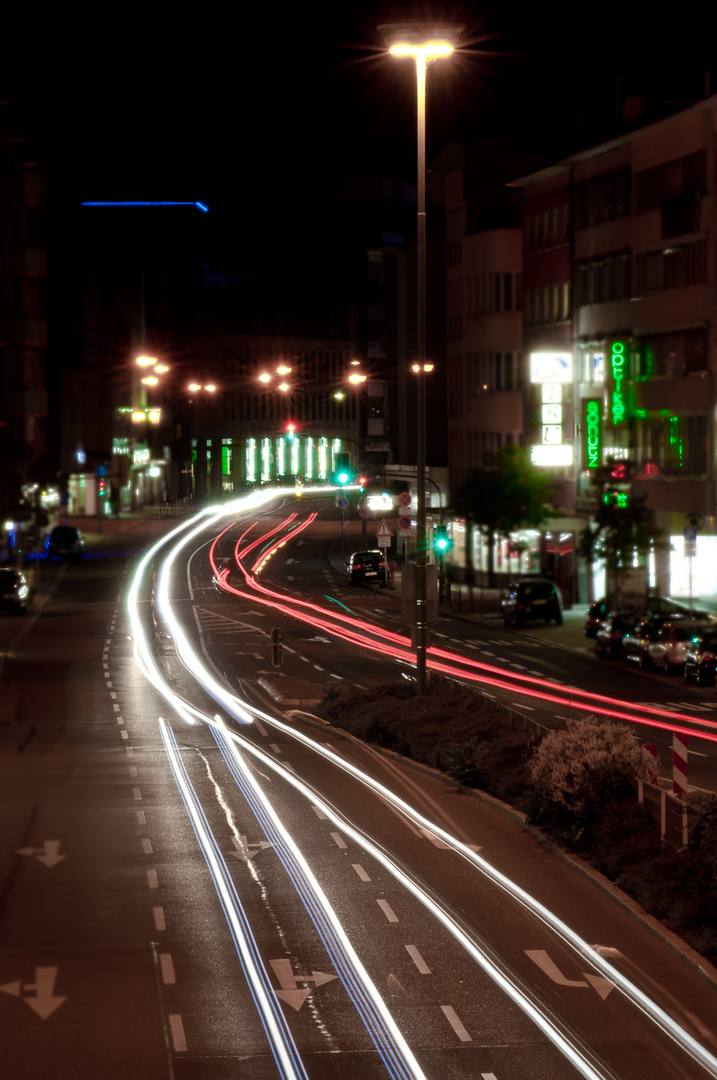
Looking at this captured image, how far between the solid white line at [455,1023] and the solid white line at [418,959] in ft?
3.45

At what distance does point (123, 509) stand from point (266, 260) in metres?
54.2

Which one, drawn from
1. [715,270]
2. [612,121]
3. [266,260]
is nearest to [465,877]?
[715,270]

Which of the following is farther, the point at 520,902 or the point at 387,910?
the point at 520,902

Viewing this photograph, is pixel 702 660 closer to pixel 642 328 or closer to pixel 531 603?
pixel 531 603

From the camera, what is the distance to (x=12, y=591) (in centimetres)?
5534

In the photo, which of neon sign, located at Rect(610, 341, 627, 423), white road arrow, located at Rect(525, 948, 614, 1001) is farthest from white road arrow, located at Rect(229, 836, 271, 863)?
neon sign, located at Rect(610, 341, 627, 423)

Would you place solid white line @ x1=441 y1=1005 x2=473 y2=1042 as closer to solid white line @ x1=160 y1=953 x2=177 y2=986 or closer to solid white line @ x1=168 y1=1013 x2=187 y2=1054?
solid white line @ x1=168 y1=1013 x2=187 y2=1054

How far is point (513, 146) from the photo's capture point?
82750 millimetres

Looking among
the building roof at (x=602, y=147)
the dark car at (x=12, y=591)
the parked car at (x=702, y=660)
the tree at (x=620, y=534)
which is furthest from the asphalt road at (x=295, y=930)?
the building roof at (x=602, y=147)

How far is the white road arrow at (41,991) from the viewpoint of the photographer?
41.1 feet

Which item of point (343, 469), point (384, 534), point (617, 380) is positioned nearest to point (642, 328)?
point (617, 380)

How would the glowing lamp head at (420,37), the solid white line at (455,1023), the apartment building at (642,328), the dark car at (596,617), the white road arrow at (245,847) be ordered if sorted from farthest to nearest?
the apartment building at (642,328)
the dark car at (596,617)
the glowing lamp head at (420,37)
the white road arrow at (245,847)
the solid white line at (455,1023)

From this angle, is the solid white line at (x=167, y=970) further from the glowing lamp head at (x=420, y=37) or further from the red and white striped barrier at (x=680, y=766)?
the glowing lamp head at (x=420, y=37)

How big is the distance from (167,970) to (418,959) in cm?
211
